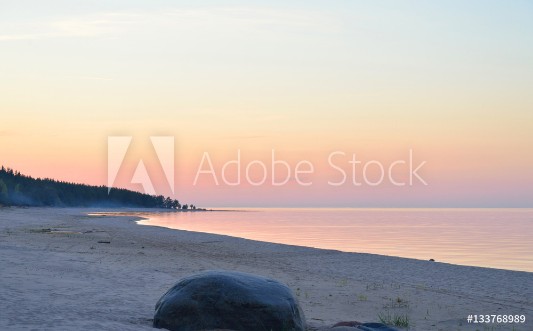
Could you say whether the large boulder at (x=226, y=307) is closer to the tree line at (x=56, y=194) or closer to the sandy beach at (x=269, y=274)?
the sandy beach at (x=269, y=274)

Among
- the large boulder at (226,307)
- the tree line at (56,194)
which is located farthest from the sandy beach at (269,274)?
the tree line at (56,194)

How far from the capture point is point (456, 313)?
48.4ft

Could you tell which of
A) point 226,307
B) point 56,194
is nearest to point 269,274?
point 226,307

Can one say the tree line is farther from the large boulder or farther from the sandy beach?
the large boulder

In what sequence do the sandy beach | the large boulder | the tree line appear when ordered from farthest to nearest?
the tree line, the sandy beach, the large boulder

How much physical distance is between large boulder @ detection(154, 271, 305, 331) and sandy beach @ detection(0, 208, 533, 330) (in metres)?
0.57

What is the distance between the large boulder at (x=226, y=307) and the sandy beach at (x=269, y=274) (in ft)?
1.86

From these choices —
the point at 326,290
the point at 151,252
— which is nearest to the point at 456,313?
the point at 326,290

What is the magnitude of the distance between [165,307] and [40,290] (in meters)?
3.23

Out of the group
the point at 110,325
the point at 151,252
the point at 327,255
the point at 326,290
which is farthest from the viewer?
the point at 327,255

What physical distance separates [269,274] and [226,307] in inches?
413

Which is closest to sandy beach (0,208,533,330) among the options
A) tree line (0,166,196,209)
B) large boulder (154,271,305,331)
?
large boulder (154,271,305,331)

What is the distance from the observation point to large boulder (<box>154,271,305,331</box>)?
10812 millimetres

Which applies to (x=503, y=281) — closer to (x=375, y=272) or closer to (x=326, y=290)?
(x=375, y=272)
